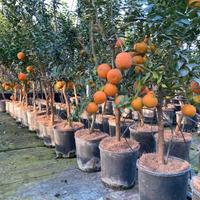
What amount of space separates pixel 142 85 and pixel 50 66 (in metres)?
1.87

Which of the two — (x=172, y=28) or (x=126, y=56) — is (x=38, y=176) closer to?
(x=126, y=56)

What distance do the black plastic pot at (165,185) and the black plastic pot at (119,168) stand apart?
17.4 inches

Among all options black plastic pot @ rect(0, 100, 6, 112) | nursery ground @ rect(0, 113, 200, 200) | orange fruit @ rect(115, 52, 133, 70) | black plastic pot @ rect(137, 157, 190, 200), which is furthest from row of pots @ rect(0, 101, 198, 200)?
black plastic pot @ rect(0, 100, 6, 112)

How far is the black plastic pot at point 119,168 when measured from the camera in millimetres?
2441

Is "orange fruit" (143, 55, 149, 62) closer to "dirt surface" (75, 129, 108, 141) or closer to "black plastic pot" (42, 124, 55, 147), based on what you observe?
"dirt surface" (75, 129, 108, 141)

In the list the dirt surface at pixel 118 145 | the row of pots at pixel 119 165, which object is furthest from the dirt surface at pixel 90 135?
the dirt surface at pixel 118 145

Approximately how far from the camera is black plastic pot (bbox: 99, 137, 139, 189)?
2.44 metres

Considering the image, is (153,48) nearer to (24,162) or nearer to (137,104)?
(137,104)

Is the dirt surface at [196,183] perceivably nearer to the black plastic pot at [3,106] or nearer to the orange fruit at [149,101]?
the orange fruit at [149,101]

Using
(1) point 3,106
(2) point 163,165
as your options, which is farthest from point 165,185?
(1) point 3,106

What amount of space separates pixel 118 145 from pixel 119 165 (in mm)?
214

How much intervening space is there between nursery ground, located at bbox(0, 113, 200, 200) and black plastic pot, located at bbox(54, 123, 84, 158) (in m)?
0.12

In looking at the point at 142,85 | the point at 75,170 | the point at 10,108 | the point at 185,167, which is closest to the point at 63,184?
the point at 75,170

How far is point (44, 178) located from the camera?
281cm
